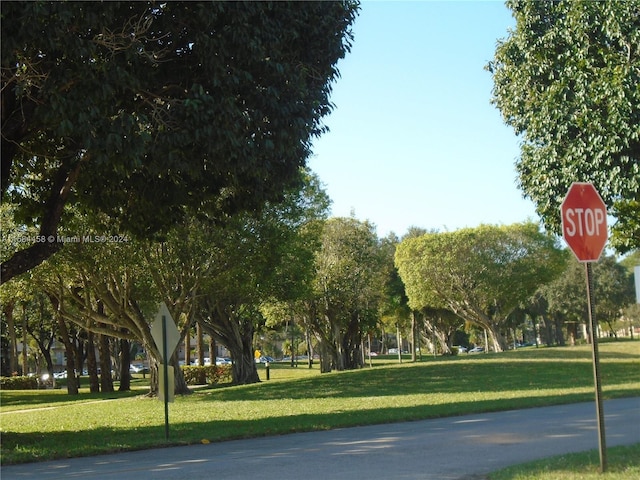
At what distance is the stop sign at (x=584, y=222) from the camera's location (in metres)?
8.66

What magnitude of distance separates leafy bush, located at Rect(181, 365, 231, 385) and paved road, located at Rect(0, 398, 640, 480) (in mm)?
32993

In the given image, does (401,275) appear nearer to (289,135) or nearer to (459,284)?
Answer: (459,284)

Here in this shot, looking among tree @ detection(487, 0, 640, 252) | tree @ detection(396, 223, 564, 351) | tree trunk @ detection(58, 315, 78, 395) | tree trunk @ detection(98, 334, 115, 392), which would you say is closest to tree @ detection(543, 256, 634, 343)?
tree @ detection(396, 223, 564, 351)

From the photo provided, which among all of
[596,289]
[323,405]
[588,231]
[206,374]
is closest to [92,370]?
[206,374]

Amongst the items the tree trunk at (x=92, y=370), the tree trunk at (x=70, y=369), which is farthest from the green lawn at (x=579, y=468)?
the tree trunk at (x=92, y=370)

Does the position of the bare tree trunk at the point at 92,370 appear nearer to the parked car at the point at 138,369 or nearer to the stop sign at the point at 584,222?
the parked car at the point at 138,369

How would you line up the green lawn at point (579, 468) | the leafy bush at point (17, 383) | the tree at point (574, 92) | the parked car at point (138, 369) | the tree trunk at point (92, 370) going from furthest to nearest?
the parked car at point (138, 369), the leafy bush at point (17, 383), the tree trunk at point (92, 370), the tree at point (574, 92), the green lawn at point (579, 468)

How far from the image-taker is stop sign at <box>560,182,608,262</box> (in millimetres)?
8664

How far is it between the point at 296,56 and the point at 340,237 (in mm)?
35423

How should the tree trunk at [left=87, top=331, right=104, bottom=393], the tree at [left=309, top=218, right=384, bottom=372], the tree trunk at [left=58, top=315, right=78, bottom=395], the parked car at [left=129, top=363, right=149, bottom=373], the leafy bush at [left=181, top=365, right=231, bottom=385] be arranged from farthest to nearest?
the parked car at [left=129, top=363, right=149, bottom=373] < the tree at [left=309, top=218, right=384, bottom=372] < the leafy bush at [left=181, top=365, right=231, bottom=385] < the tree trunk at [left=87, top=331, right=104, bottom=393] < the tree trunk at [left=58, top=315, right=78, bottom=395]

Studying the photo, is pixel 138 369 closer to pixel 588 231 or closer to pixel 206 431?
pixel 206 431

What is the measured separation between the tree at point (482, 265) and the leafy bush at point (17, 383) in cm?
2863

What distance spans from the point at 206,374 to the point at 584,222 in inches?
1644

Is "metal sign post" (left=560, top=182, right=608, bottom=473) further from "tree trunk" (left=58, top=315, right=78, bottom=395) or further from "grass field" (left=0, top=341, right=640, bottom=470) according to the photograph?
"tree trunk" (left=58, top=315, right=78, bottom=395)
